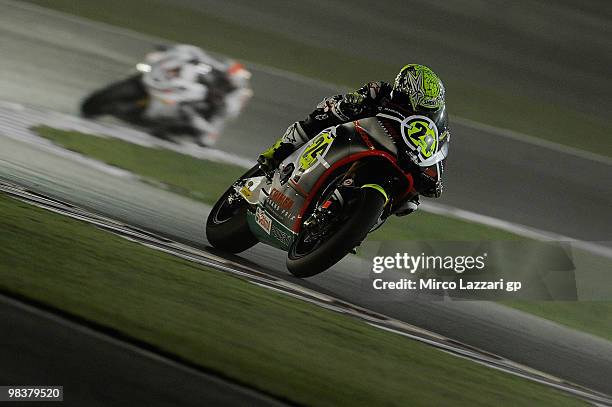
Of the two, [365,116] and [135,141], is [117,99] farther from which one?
[365,116]

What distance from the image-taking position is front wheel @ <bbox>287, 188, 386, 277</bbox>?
6289 millimetres

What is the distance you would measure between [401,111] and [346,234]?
1.11 m

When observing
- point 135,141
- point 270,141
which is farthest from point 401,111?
point 135,141

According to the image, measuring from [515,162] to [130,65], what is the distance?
442 centimetres

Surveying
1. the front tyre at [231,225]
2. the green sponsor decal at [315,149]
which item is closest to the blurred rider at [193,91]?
the front tyre at [231,225]

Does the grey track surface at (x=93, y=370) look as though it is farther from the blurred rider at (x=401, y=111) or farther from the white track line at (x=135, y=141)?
the white track line at (x=135, y=141)

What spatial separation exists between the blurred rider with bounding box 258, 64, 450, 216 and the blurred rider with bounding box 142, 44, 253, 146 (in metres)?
2.93

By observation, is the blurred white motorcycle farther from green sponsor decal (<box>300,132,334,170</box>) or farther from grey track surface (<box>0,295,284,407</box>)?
grey track surface (<box>0,295,284,407</box>)

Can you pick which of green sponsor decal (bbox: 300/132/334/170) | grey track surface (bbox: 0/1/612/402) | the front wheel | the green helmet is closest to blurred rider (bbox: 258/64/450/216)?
the green helmet

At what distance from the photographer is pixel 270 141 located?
407 inches

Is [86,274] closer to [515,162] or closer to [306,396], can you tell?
[306,396]

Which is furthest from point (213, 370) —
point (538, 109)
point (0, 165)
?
point (538, 109)

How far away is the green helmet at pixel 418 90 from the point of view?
22.4ft

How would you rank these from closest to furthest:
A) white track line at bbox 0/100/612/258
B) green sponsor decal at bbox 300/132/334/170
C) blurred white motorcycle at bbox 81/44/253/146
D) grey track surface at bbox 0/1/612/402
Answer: green sponsor decal at bbox 300/132/334/170
grey track surface at bbox 0/1/612/402
white track line at bbox 0/100/612/258
blurred white motorcycle at bbox 81/44/253/146
